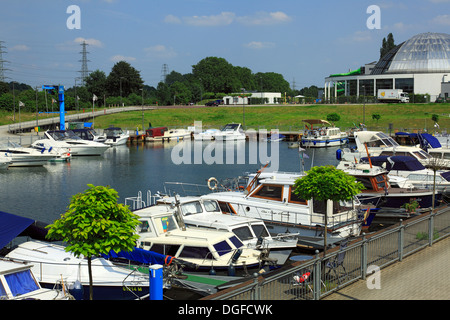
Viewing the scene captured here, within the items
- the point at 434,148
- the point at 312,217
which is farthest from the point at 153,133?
the point at 312,217

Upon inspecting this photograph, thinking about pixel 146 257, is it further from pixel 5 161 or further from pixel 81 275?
pixel 5 161

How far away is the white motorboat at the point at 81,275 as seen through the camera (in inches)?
647

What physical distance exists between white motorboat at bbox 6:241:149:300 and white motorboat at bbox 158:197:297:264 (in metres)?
4.10

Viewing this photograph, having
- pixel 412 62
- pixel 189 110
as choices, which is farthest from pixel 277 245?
pixel 412 62

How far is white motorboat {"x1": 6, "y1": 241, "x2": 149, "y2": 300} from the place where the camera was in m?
16.4

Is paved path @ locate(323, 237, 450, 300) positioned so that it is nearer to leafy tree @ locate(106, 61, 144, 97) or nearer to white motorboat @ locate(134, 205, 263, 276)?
white motorboat @ locate(134, 205, 263, 276)

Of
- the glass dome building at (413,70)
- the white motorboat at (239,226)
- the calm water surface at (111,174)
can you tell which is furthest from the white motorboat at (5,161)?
the glass dome building at (413,70)

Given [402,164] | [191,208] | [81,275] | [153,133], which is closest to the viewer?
[81,275]

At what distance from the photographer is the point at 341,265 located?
1383 centimetres

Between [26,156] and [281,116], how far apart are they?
65.8 m

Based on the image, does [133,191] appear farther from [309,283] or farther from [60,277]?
[309,283]

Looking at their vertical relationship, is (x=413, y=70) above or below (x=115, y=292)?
above

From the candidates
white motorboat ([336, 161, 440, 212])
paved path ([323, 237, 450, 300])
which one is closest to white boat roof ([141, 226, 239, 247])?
paved path ([323, 237, 450, 300])

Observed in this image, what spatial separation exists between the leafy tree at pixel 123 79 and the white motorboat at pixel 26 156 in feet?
350
